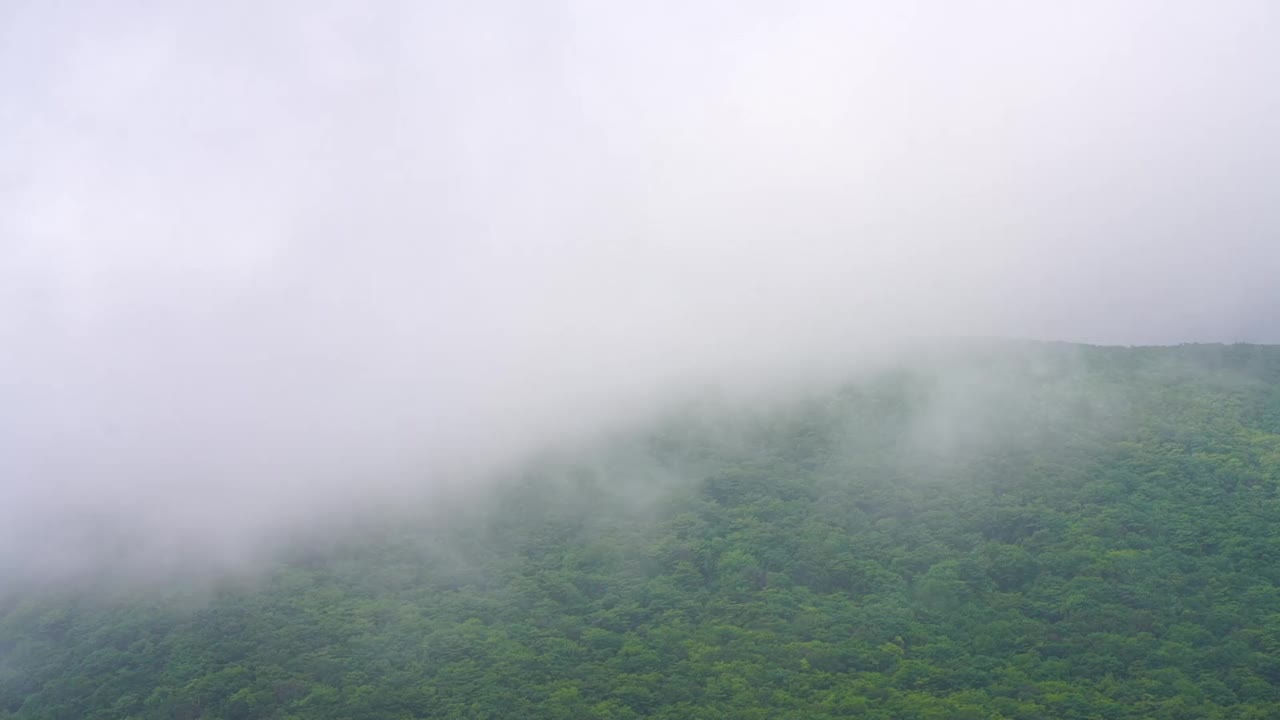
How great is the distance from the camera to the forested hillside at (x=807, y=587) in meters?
38.1

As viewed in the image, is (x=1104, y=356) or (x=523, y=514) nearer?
(x=523, y=514)

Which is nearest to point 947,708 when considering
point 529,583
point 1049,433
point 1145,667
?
point 1145,667

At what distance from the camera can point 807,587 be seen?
46.1 metres

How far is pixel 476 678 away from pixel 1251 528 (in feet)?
102

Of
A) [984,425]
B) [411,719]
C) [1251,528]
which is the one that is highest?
[984,425]

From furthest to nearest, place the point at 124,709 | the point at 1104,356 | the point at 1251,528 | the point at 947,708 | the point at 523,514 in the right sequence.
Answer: the point at 1104,356 → the point at 523,514 → the point at 1251,528 → the point at 124,709 → the point at 947,708

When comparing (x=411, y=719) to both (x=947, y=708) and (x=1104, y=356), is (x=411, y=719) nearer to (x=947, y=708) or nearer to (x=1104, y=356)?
(x=947, y=708)

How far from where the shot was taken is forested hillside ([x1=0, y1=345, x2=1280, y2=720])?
125 ft

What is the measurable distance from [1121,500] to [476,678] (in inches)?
1120

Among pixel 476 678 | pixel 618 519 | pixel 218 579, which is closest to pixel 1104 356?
pixel 618 519

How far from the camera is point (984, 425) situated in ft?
191

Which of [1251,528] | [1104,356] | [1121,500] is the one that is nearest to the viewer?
[1251,528]

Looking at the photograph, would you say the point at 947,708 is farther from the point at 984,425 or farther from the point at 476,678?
the point at 984,425

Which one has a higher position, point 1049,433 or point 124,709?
point 1049,433
